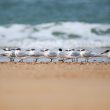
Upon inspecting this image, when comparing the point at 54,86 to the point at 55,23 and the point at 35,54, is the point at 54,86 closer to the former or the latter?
the point at 35,54

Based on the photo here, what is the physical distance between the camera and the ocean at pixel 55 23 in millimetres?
14969

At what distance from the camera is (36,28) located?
59.7ft

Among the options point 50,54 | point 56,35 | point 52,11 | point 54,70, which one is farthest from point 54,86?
point 52,11

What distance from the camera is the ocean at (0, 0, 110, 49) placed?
15.0 m

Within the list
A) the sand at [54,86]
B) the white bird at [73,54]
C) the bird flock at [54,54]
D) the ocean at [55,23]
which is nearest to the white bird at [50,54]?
the bird flock at [54,54]

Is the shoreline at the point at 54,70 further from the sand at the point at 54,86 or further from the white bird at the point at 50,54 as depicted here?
the white bird at the point at 50,54

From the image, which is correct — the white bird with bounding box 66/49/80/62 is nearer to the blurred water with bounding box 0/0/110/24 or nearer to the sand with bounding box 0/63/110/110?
the sand with bounding box 0/63/110/110

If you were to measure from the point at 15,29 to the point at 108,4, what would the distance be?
6335 millimetres

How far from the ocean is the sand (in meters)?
4.80

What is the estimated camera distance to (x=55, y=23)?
743 inches

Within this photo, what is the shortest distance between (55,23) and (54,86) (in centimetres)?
1152

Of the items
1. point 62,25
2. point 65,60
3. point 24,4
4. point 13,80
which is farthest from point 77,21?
point 13,80

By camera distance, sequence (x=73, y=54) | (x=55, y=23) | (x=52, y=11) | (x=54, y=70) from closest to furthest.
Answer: (x=54, y=70) → (x=73, y=54) → (x=55, y=23) → (x=52, y=11)

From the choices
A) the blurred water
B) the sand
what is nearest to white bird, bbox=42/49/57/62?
the sand
